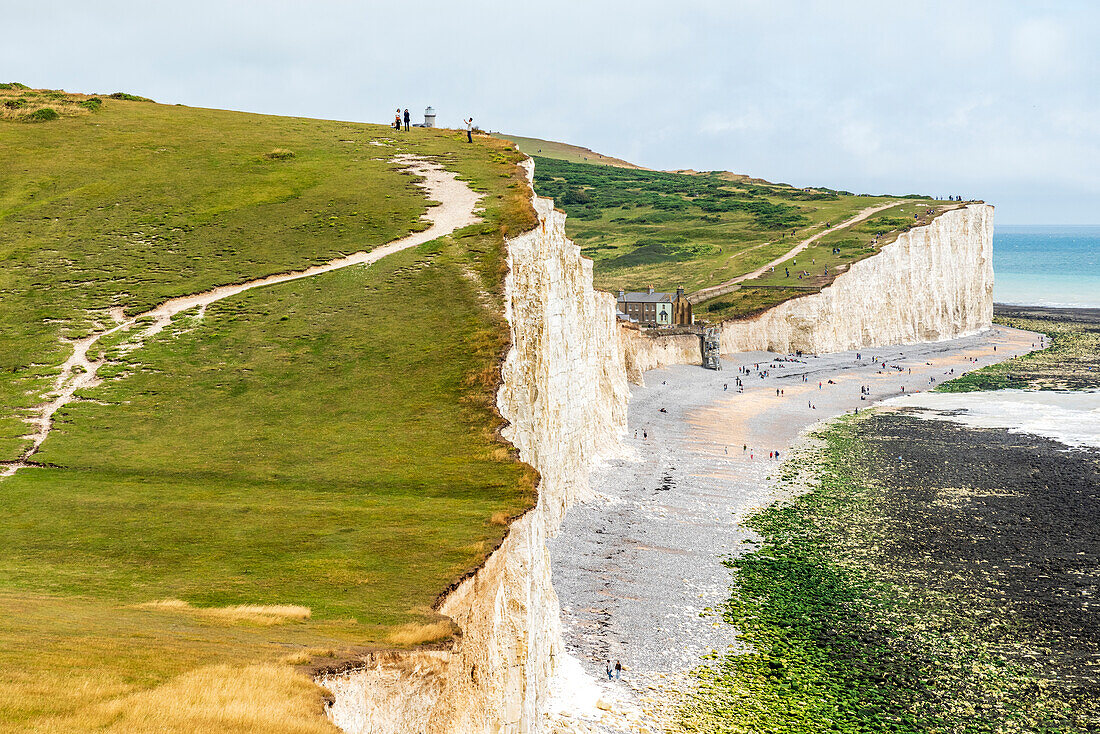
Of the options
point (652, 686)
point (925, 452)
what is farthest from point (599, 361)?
point (652, 686)

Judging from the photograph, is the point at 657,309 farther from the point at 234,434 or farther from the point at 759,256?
the point at 234,434

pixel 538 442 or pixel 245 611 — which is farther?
pixel 538 442

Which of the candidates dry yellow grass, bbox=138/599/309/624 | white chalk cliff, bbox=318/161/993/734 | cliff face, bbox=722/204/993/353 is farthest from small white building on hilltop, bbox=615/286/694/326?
dry yellow grass, bbox=138/599/309/624

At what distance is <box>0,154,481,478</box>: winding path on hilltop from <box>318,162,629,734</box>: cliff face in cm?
703

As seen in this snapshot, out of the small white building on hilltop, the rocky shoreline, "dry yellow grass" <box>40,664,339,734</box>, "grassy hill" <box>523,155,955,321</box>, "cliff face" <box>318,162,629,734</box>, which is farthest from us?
"grassy hill" <box>523,155,955,321</box>

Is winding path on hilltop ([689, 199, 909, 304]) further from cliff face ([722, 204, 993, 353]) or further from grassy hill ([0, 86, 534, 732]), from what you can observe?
grassy hill ([0, 86, 534, 732])

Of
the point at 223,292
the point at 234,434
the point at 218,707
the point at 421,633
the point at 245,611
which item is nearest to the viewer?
the point at 218,707

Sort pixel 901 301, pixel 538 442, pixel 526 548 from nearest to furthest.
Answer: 1. pixel 526 548
2. pixel 538 442
3. pixel 901 301

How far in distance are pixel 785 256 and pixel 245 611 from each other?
5968 inches

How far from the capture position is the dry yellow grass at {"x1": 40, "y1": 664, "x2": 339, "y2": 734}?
1388 cm

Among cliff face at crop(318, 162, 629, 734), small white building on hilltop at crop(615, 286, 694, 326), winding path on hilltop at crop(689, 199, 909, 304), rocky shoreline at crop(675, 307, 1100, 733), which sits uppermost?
winding path on hilltop at crop(689, 199, 909, 304)

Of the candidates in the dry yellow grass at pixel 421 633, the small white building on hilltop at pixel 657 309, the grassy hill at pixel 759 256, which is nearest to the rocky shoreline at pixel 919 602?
the dry yellow grass at pixel 421 633

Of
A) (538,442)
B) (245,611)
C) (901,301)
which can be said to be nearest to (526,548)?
(245,611)

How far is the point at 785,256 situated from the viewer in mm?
161625
